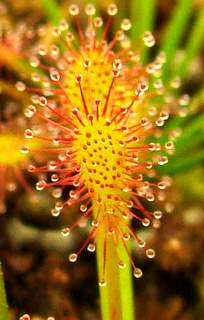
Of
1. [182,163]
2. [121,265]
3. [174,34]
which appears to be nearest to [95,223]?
[121,265]

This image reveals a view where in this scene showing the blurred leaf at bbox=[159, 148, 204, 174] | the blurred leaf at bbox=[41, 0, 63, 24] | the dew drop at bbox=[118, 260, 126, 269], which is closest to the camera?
the dew drop at bbox=[118, 260, 126, 269]

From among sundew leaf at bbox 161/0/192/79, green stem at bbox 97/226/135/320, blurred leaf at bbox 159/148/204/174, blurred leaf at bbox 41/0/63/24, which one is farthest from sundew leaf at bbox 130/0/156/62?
green stem at bbox 97/226/135/320

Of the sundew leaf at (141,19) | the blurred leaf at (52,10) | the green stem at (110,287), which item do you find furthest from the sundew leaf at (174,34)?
the green stem at (110,287)

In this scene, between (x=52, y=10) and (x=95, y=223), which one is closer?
(x=95, y=223)

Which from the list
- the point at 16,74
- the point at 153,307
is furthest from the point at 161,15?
the point at 153,307

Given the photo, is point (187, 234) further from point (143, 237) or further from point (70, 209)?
point (70, 209)

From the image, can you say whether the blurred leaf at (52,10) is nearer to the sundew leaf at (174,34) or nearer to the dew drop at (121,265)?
the sundew leaf at (174,34)

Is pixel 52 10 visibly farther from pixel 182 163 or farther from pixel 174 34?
pixel 182 163

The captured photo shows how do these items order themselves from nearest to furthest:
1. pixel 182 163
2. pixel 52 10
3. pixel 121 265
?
pixel 121 265 → pixel 182 163 → pixel 52 10

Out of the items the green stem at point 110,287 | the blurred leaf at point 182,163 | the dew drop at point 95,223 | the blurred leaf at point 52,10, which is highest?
the blurred leaf at point 52,10

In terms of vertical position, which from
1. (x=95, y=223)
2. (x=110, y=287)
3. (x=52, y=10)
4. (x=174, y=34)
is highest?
(x=52, y=10)

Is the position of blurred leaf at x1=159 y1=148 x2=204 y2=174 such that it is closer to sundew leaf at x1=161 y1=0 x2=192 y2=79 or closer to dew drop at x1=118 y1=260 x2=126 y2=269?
sundew leaf at x1=161 y1=0 x2=192 y2=79
